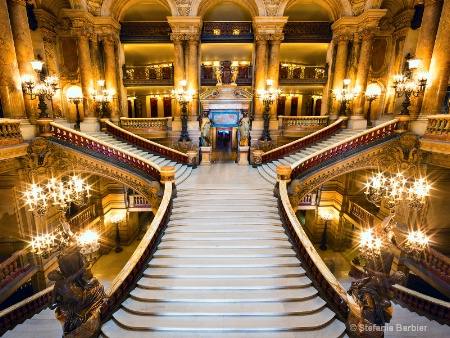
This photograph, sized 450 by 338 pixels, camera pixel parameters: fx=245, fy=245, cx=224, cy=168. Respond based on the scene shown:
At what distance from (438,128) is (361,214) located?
5534 millimetres

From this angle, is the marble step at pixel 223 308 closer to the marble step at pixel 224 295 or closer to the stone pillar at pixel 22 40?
the marble step at pixel 224 295

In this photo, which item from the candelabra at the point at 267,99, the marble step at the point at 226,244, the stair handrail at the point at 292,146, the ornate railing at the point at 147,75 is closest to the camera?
the marble step at the point at 226,244

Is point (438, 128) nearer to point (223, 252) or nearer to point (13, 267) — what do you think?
point (223, 252)

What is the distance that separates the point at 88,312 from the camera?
4.59 m

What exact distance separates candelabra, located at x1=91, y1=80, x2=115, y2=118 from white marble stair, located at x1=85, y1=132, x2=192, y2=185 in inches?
62.1

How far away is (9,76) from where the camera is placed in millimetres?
8680

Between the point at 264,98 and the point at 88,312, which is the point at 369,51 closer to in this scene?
the point at 264,98

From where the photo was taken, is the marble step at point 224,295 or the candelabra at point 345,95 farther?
the candelabra at point 345,95

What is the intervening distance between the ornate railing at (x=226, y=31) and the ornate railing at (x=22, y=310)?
14.8 meters

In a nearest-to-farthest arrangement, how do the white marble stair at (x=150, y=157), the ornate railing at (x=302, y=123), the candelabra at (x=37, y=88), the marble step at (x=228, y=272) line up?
1. the marble step at (x=228, y=272)
2. the candelabra at (x=37, y=88)
3. the white marble stair at (x=150, y=157)
4. the ornate railing at (x=302, y=123)

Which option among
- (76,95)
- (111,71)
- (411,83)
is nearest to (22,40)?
(76,95)

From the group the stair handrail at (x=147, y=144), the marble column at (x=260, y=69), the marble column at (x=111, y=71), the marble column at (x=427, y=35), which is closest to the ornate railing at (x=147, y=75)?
the marble column at (x=111, y=71)

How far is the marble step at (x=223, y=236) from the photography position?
7.04 metres

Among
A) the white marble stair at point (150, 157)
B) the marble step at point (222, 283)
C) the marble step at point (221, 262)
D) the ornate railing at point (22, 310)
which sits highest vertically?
the white marble stair at point (150, 157)
